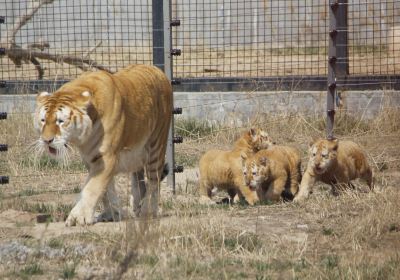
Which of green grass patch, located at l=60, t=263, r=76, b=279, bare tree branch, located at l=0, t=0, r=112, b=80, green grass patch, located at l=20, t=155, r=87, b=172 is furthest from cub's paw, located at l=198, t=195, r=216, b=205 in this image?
bare tree branch, located at l=0, t=0, r=112, b=80

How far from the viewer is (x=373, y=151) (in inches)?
463

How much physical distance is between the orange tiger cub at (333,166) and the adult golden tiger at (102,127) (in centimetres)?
165

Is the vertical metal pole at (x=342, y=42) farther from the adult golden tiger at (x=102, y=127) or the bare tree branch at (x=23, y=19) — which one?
the adult golden tiger at (x=102, y=127)

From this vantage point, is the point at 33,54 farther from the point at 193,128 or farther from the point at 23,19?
the point at 193,128

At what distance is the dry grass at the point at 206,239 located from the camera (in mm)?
6488

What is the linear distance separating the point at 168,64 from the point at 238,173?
4.59 ft

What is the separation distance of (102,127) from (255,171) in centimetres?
201

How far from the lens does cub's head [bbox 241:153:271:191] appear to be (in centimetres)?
966

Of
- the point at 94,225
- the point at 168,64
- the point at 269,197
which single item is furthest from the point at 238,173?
the point at 94,225

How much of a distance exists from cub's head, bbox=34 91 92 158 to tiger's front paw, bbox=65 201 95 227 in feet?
1.48

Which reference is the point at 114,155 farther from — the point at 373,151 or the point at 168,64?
the point at 373,151

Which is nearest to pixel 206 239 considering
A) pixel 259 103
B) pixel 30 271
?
pixel 30 271

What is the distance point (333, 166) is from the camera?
9930mm

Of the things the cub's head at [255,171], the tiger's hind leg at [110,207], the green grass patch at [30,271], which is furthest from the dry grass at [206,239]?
the cub's head at [255,171]
